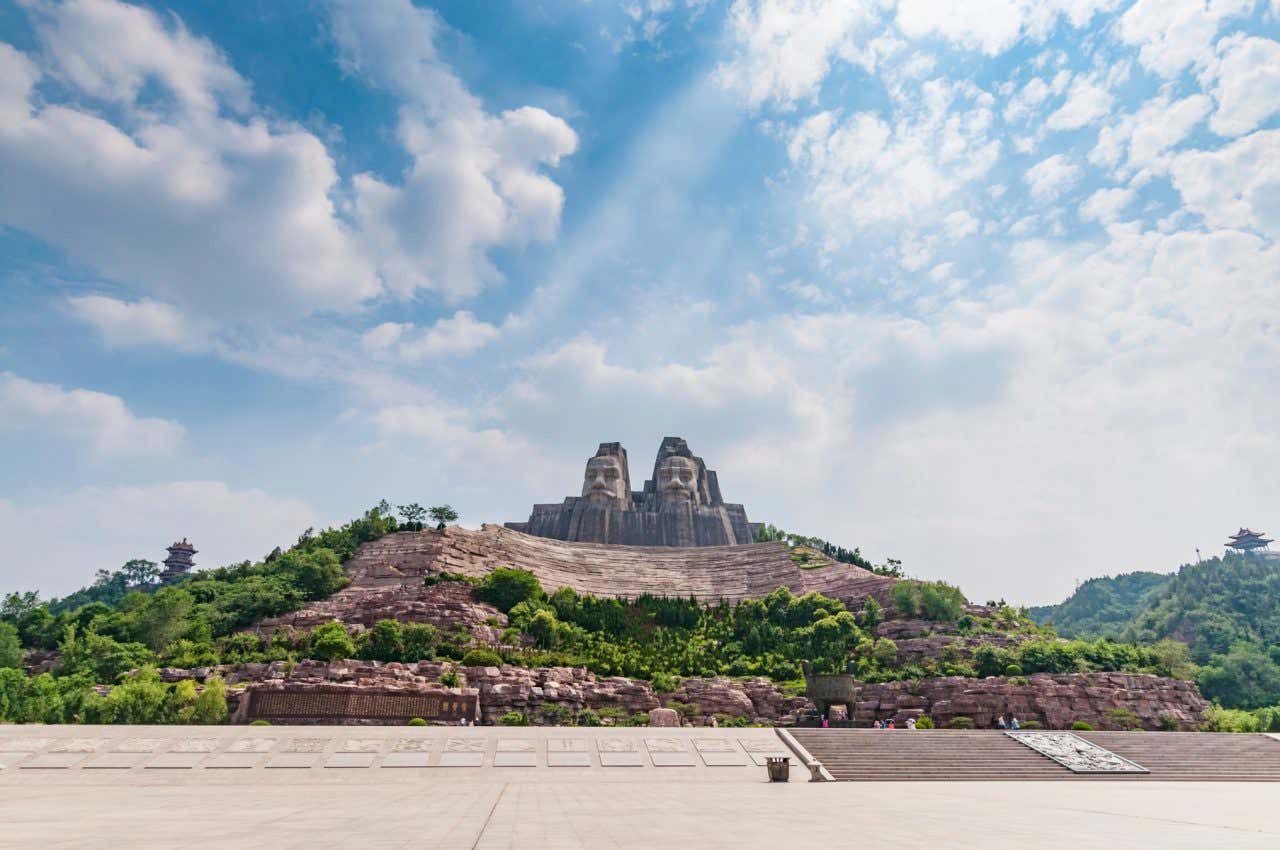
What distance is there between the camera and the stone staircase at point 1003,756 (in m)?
20.7

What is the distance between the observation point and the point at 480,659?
104 feet

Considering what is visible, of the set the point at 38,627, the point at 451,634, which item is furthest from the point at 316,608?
the point at 38,627

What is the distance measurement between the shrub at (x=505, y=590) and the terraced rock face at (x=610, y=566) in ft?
12.7

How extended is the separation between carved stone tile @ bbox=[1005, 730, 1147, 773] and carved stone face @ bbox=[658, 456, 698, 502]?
48.0m

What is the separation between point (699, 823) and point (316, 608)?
117 feet

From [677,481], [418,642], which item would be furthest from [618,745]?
[677,481]

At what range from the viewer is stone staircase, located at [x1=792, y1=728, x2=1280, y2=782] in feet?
67.9

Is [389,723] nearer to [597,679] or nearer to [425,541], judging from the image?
[597,679]

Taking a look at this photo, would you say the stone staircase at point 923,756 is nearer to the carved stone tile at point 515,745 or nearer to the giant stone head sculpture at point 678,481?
the carved stone tile at point 515,745

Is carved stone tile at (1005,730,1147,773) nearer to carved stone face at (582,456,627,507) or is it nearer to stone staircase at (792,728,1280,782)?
stone staircase at (792,728,1280,782)

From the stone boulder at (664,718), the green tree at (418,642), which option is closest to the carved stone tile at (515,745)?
the stone boulder at (664,718)

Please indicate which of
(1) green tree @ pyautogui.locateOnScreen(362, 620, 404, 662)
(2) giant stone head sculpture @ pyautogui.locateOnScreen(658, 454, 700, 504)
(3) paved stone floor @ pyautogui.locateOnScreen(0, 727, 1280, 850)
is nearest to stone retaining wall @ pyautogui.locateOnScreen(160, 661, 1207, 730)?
(1) green tree @ pyautogui.locateOnScreen(362, 620, 404, 662)

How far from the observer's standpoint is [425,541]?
49.2 metres

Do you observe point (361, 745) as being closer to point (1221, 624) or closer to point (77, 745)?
point (77, 745)
